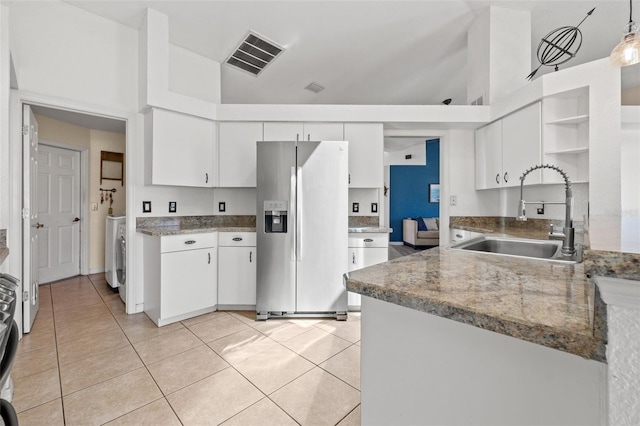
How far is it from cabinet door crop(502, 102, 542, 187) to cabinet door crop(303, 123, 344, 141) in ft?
5.53

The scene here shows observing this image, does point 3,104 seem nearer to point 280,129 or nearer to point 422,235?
point 280,129

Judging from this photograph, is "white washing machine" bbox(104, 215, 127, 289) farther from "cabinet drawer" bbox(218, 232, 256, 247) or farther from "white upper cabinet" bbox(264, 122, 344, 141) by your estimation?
"white upper cabinet" bbox(264, 122, 344, 141)

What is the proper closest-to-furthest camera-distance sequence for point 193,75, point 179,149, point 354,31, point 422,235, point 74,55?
1. point 74,55
2. point 179,149
3. point 354,31
4. point 193,75
5. point 422,235

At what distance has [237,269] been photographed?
281 cm

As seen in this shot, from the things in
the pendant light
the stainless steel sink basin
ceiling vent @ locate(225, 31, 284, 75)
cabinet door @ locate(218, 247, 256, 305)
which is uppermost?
ceiling vent @ locate(225, 31, 284, 75)

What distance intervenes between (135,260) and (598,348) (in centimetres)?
331

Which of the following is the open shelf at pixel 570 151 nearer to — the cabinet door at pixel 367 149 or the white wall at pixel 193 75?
the cabinet door at pixel 367 149

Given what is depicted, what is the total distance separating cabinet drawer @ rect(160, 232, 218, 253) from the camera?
244cm

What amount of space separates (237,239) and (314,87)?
9.01 ft

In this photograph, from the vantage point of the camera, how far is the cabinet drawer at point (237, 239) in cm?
280

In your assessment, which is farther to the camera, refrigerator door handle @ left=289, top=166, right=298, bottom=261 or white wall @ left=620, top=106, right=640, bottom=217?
white wall @ left=620, top=106, right=640, bottom=217

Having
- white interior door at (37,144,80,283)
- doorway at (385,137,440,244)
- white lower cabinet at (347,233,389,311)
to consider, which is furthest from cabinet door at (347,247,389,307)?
doorway at (385,137,440,244)


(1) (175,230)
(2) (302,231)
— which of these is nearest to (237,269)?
(1) (175,230)

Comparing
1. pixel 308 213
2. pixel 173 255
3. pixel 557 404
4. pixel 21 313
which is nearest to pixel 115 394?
pixel 173 255
